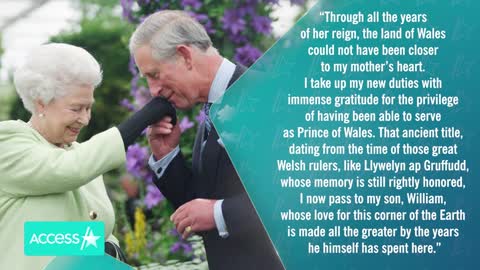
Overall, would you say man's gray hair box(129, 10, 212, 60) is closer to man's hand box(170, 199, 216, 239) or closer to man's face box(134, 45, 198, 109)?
man's face box(134, 45, 198, 109)

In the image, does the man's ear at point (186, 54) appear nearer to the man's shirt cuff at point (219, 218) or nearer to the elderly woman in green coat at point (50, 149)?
the elderly woman in green coat at point (50, 149)

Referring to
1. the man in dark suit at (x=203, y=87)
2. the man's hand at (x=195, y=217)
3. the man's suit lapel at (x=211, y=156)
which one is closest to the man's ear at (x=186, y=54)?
the man in dark suit at (x=203, y=87)

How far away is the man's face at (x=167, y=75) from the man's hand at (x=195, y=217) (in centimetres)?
39

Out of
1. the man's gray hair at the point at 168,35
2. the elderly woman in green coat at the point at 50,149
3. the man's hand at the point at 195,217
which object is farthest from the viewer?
the man's gray hair at the point at 168,35

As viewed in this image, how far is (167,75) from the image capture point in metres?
2.95

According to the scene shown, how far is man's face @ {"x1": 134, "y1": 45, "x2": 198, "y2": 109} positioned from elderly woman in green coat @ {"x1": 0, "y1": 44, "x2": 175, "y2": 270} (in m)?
0.24

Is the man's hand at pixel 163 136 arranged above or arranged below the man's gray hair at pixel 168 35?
below

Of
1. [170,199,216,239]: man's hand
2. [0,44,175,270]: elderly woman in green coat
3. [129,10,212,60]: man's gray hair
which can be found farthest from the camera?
[129,10,212,60]: man's gray hair

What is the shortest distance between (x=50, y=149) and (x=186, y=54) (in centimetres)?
60

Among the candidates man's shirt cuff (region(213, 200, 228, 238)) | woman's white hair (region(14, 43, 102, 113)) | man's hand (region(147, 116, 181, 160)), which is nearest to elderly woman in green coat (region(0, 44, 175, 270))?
woman's white hair (region(14, 43, 102, 113))

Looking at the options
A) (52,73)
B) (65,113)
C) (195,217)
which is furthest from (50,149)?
(195,217)

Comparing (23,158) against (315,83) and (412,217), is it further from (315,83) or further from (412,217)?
(412,217)

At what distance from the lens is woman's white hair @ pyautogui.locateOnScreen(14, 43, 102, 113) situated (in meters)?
2.63

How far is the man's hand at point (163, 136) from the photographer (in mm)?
2957
